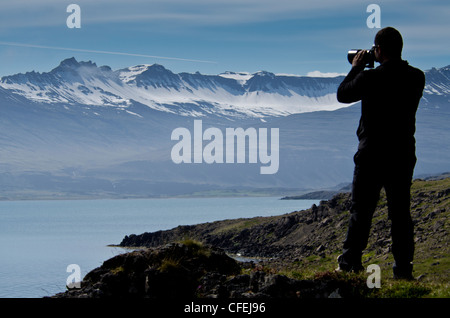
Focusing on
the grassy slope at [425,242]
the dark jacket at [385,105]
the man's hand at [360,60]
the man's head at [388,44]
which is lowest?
the grassy slope at [425,242]

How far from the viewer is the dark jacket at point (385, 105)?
13133 millimetres

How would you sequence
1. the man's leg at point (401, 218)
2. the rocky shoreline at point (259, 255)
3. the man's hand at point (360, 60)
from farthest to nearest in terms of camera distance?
the man's hand at point (360, 60) < the man's leg at point (401, 218) < the rocky shoreline at point (259, 255)

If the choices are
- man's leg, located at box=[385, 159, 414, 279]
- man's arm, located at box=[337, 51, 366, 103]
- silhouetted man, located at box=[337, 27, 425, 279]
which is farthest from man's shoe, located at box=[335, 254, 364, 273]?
man's arm, located at box=[337, 51, 366, 103]

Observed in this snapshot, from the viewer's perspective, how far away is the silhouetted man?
13.1 m

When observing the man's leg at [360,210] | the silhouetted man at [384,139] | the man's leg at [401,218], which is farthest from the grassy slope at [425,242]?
the silhouetted man at [384,139]

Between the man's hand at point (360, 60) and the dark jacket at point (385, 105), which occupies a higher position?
the man's hand at point (360, 60)

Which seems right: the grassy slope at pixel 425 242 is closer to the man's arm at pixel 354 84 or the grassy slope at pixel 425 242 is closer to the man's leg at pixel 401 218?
the man's leg at pixel 401 218

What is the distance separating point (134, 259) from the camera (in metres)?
13.4

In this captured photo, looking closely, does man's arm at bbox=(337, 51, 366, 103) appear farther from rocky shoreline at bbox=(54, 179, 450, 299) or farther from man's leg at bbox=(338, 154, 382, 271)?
rocky shoreline at bbox=(54, 179, 450, 299)

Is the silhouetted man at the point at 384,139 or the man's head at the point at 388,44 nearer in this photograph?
the silhouetted man at the point at 384,139

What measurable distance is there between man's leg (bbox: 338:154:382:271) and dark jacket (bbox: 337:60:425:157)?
1.37 feet
